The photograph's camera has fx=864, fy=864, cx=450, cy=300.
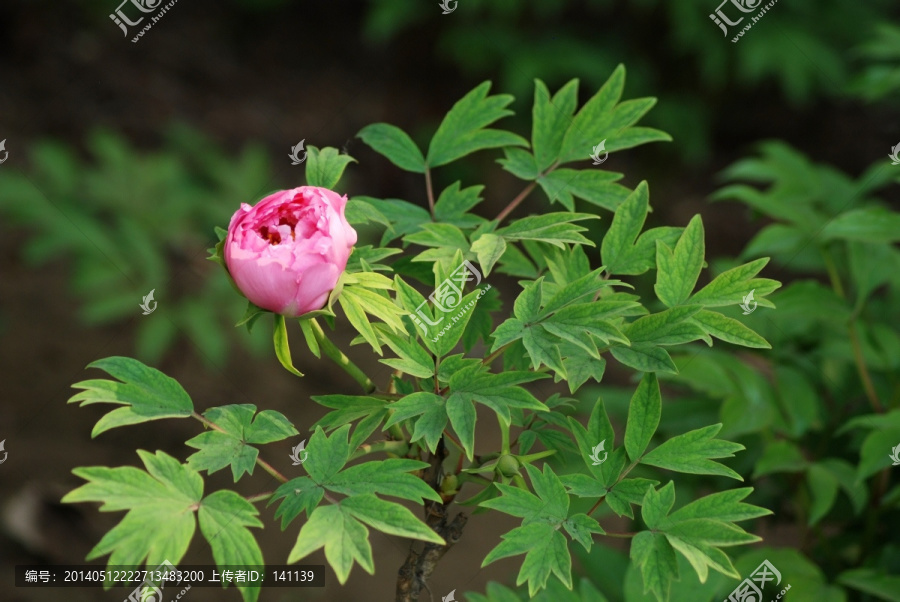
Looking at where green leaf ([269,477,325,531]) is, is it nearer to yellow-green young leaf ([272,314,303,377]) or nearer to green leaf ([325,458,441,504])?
green leaf ([325,458,441,504])

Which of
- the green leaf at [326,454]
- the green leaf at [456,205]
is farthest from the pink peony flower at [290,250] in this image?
the green leaf at [456,205]

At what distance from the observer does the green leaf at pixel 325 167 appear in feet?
3.33

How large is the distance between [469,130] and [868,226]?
77 cm

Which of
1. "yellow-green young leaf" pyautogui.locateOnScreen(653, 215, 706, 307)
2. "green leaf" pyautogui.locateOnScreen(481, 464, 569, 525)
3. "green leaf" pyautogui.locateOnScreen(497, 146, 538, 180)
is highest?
"green leaf" pyautogui.locateOnScreen(497, 146, 538, 180)

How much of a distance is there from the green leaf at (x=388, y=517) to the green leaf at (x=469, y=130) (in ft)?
1.66

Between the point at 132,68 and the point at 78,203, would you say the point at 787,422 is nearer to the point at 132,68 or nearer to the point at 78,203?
the point at 78,203

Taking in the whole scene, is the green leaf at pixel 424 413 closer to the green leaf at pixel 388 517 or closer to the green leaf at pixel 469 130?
the green leaf at pixel 388 517

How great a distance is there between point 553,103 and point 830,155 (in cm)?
354

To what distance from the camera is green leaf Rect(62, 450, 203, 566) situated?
29.1 inches

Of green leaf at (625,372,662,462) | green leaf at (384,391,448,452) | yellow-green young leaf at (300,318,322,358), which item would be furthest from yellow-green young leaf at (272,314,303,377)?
green leaf at (625,372,662,462)

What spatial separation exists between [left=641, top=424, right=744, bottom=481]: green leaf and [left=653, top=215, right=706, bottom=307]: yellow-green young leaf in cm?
14

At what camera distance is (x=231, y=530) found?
2.53 ft

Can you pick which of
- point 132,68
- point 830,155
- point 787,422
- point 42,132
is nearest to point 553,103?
point 787,422

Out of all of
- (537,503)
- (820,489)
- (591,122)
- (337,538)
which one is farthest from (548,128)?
(820,489)
